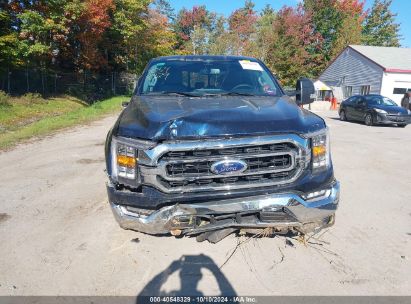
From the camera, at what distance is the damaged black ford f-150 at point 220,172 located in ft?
9.97

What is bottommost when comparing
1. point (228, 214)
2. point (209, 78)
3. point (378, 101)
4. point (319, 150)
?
point (228, 214)

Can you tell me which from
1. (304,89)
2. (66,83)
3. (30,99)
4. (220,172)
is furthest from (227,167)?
(66,83)

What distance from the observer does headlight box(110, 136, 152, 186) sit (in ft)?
10.1

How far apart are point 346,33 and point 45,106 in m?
39.8

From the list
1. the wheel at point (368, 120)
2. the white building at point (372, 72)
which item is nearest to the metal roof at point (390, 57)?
the white building at point (372, 72)

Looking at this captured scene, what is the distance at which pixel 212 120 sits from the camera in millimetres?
3117

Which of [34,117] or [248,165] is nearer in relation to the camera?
[248,165]

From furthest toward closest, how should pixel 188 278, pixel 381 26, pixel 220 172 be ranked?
pixel 381 26 → pixel 188 278 → pixel 220 172

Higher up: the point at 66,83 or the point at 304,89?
the point at 304,89

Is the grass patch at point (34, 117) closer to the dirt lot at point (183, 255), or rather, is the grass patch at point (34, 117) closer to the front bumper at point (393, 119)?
the dirt lot at point (183, 255)

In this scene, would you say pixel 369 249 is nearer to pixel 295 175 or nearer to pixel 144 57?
pixel 295 175

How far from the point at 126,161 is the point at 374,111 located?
15.7 metres

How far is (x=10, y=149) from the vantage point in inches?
346

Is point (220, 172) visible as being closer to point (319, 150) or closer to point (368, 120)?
point (319, 150)
